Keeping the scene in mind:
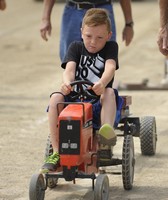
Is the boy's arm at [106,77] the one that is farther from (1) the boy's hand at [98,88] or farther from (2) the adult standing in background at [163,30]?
(2) the adult standing in background at [163,30]

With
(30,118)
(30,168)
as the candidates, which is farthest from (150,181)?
(30,118)

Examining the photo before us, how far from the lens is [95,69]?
779 cm

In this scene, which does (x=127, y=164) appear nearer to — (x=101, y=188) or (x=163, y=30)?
(x=101, y=188)

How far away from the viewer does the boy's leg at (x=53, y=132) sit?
7.17 meters

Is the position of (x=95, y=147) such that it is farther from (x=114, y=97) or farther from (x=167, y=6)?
(x=167, y=6)

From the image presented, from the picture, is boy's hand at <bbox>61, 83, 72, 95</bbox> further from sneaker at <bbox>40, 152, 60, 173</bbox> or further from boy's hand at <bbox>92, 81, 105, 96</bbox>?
sneaker at <bbox>40, 152, 60, 173</bbox>

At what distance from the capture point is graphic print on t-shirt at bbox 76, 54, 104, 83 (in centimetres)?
778

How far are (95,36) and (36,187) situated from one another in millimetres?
1473

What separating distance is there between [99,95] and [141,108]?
471cm

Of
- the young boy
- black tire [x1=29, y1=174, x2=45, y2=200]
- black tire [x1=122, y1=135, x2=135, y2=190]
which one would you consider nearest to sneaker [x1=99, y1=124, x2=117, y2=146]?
the young boy

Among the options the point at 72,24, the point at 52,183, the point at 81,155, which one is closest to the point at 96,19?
the point at 81,155

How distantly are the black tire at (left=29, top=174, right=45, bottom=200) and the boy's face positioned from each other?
1300mm

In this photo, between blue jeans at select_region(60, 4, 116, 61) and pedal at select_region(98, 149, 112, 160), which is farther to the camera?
blue jeans at select_region(60, 4, 116, 61)

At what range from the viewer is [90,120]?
738cm
